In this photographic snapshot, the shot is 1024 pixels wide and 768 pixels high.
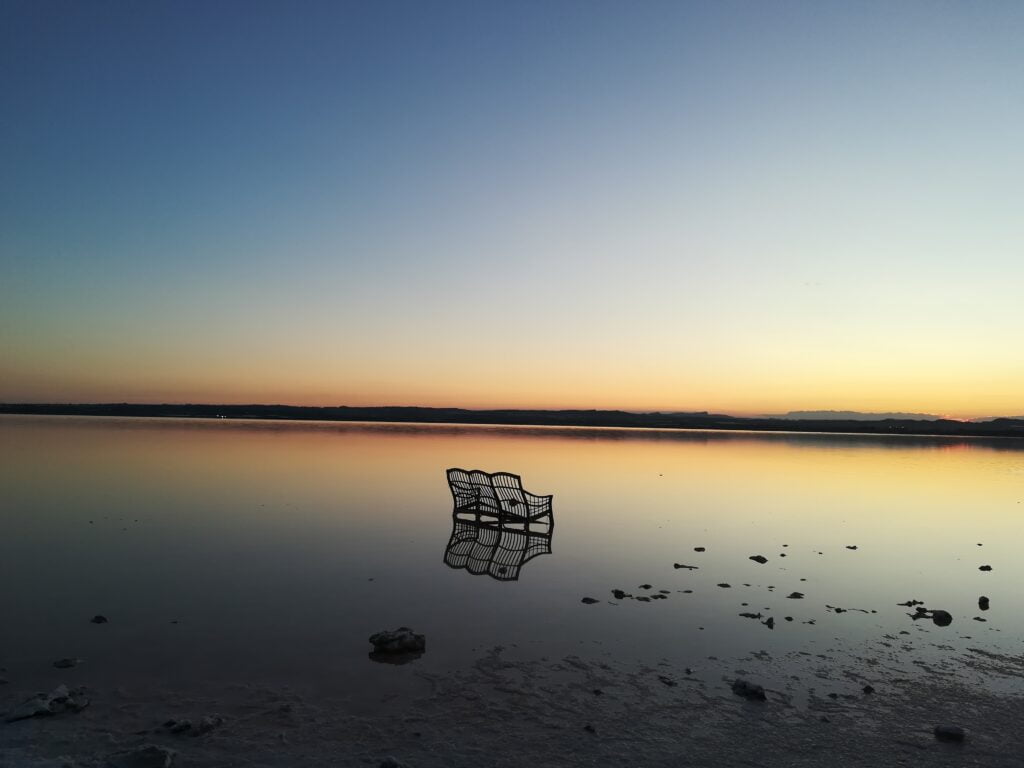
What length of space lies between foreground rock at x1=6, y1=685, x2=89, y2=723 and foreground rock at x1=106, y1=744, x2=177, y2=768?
5.63 feet

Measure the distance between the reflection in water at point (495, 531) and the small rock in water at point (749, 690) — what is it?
7.35 meters

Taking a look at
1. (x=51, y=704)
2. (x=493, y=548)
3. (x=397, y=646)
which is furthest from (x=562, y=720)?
(x=493, y=548)

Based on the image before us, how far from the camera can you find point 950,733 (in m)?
8.35

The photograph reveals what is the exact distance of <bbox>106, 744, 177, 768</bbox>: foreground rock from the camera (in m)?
6.94

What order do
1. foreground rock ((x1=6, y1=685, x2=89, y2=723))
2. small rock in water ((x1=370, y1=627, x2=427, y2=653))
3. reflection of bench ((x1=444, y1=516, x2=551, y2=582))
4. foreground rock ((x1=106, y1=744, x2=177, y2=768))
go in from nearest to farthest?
1. foreground rock ((x1=106, y1=744, x2=177, y2=768))
2. foreground rock ((x1=6, y1=685, x2=89, y2=723))
3. small rock in water ((x1=370, y1=627, x2=427, y2=653))
4. reflection of bench ((x1=444, y1=516, x2=551, y2=582))

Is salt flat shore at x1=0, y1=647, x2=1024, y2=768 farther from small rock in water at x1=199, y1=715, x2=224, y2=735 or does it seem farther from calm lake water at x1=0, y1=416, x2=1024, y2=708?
calm lake water at x1=0, y1=416, x2=1024, y2=708

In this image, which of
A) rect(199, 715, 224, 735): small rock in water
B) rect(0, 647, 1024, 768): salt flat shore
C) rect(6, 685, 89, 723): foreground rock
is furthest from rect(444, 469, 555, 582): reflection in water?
rect(6, 685, 89, 723): foreground rock

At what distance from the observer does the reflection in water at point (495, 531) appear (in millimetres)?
17938

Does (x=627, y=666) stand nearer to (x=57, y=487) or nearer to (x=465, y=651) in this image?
(x=465, y=651)

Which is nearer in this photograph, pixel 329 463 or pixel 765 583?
pixel 765 583

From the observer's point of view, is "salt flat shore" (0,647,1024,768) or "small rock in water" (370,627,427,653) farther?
"small rock in water" (370,627,427,653)

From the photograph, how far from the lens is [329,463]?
43750mm

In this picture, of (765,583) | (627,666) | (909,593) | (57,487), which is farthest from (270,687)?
(57,487)

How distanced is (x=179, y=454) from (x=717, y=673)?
149 ft
